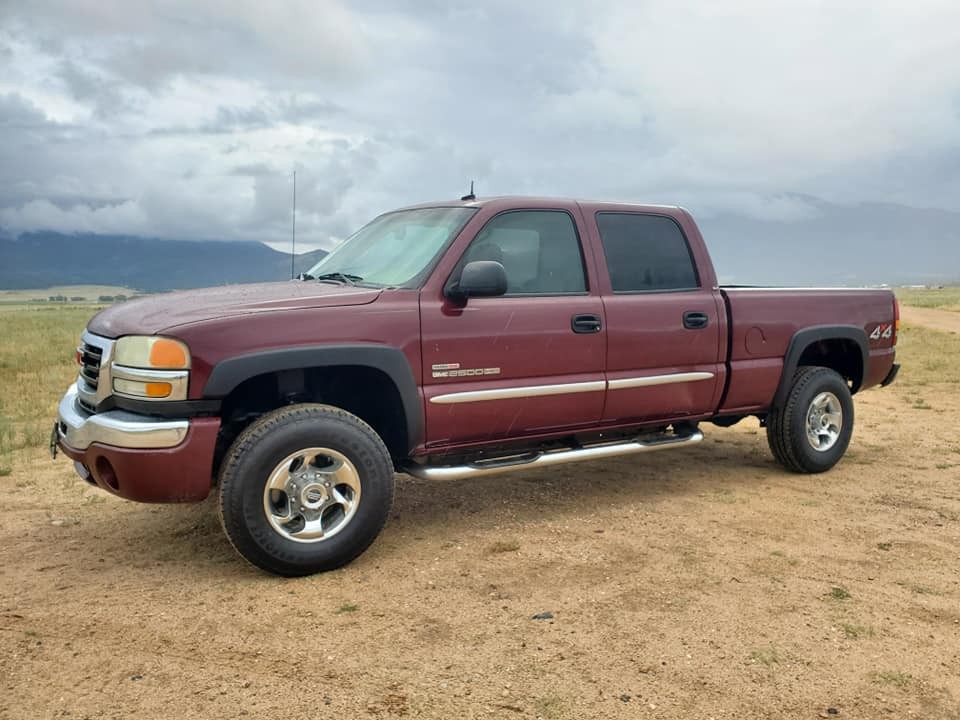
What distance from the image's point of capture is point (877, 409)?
9703mm

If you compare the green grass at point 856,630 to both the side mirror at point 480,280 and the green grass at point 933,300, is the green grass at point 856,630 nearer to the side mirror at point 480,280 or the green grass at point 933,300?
the side mirror at point 480,280

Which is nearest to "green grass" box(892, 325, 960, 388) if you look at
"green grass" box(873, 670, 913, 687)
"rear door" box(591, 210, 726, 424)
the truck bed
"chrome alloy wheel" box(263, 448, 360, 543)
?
the truck bed

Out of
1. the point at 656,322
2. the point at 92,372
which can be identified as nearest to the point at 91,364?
the point at 92,372

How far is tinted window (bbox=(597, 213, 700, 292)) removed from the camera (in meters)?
5.37

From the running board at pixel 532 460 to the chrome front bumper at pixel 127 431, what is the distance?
1339 millimetres

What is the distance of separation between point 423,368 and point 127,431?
1515 mm

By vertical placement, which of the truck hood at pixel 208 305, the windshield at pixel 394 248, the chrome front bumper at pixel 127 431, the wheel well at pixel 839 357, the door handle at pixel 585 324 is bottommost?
the chrome front bumper at pixel 127 431

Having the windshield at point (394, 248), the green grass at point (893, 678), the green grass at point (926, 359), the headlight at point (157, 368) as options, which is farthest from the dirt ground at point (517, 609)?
the green grass at point (926, 359)

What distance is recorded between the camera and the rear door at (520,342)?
456 cm

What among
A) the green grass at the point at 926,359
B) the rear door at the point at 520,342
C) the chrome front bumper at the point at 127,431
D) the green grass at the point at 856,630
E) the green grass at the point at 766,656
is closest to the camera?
the green grass at the point at 766,656

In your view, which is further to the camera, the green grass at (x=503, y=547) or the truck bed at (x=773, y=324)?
the truck bed at (x=773, y=324)

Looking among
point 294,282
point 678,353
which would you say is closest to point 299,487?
point 294,282

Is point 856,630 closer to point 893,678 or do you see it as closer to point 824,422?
point 893,678

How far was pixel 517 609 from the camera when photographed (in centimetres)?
380
